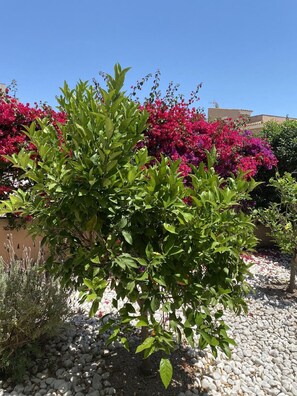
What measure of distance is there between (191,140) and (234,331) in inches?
115

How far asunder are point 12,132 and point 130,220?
3.28 meters

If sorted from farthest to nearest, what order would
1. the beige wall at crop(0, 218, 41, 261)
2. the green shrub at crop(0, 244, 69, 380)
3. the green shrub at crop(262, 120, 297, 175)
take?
the green shrub at crop(262, 120, 297, 175)
the beige wall at crop(0, 218, 41, 261)
the green shrub at crop(0, 244, 69, 380)

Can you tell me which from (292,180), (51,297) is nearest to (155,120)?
(292,180)

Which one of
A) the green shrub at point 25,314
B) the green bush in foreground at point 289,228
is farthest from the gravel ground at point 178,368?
the green bush in foreground at point 289,228

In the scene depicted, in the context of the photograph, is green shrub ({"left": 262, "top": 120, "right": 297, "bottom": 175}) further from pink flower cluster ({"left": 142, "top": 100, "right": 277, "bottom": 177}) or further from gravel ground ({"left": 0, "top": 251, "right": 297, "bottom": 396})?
gravel ground ({"left": 0, "top": 251, "right": 297, "bottom": 396})

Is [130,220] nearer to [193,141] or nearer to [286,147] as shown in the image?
[193,141]

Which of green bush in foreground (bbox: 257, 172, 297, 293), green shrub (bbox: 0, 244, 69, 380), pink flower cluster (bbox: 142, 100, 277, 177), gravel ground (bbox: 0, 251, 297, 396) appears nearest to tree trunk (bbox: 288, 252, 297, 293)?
green bush in foreground (bbox: 257, 172, 297, 293)

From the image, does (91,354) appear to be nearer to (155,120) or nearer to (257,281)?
(257,281)

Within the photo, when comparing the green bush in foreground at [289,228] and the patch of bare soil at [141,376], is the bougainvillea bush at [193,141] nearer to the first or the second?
the green bush in foreground at [289,228]

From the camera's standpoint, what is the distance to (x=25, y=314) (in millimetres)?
2447

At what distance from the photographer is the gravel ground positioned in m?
2.34

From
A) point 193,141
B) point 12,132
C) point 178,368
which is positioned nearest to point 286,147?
point 193,141

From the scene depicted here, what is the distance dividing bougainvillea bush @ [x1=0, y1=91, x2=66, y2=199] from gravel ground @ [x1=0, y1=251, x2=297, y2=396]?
7.45 ft

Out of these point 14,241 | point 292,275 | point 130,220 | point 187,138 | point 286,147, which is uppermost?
point 187,138
